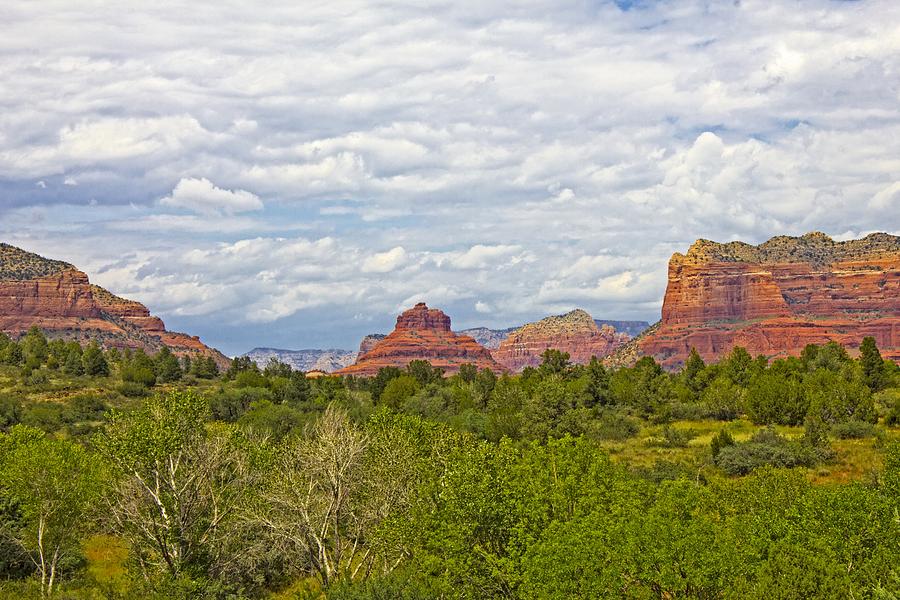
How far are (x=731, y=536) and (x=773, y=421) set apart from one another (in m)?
66.5

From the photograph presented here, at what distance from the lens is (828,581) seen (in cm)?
3247

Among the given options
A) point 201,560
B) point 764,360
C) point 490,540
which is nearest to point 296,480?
point 201,560

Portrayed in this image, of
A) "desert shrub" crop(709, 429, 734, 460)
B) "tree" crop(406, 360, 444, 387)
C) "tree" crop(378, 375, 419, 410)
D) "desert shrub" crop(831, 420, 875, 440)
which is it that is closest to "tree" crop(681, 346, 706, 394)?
"desert shrub" crop(831, 420, 875, 440)

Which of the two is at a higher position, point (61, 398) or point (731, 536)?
point (61, 398)

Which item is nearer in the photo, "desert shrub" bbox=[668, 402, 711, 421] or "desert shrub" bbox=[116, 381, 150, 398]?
"desert shrub" bbox=[668, 402, 711, 421]

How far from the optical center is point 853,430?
89.8 m

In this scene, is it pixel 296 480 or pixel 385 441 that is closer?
A: pixel 296 480

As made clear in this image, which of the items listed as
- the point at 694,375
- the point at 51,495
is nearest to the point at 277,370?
the point at 694,375

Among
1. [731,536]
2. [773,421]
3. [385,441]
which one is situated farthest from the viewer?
[773,421]

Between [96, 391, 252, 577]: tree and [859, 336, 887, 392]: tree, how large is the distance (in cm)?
9659

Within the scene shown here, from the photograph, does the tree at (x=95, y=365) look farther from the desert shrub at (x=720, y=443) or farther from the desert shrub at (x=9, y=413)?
the desert shrub at (x=720, y=443)

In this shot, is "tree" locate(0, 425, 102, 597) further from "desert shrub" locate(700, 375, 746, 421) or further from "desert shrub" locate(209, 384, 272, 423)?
"desert shrub" locate(700, 375, 746, 421)

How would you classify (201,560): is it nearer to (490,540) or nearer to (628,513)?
(490,540)

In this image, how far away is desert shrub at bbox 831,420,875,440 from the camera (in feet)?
292
